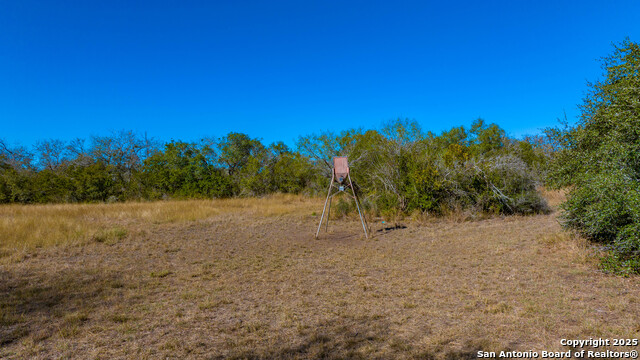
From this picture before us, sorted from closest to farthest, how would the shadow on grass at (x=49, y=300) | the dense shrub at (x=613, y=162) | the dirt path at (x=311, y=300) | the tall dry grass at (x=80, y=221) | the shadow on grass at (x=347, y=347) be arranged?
the shadow on grass at (x=347, y=347) → the dirt path at (x=311, y=300) → the shadow on grass at (x=49, y=300) → the dense shrub at (x=613, y=162) → the tall dry grass at (x=80, y=221)

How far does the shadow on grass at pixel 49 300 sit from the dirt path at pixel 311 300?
2 centimetres

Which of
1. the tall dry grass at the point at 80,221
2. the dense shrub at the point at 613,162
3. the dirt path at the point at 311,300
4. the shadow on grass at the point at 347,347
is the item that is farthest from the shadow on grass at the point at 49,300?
A: the dense shrub at the point at 613,162

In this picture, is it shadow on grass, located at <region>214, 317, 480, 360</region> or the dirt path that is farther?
the dirt path

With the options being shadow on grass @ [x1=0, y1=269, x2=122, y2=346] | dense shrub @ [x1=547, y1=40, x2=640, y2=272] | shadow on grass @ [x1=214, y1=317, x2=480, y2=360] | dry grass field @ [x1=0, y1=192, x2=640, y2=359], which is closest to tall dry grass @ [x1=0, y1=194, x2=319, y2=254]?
dry grass field @ [x1=0, y1=192, x2=640, y2=359]

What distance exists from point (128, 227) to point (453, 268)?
10.4m

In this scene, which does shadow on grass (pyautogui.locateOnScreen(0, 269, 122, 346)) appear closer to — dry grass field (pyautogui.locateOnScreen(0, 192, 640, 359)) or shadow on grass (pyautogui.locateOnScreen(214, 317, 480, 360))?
dry grass field (pyautogui.locateOnScreen(0, 192, 640, 359))

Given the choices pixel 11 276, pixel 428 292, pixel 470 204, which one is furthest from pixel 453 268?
pixel 11 276

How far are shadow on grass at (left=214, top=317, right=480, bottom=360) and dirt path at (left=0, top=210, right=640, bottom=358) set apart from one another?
2 cm

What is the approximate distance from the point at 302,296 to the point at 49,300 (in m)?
3.67

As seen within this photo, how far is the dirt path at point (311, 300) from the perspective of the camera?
3.29m

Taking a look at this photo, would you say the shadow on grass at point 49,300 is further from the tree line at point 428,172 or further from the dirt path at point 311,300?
the tree line at point 428,172

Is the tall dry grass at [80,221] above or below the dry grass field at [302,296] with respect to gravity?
above

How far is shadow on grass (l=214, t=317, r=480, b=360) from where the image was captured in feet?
10.0

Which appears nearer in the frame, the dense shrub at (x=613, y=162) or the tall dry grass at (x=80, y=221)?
the dense shrub at (x=613, y=162)
